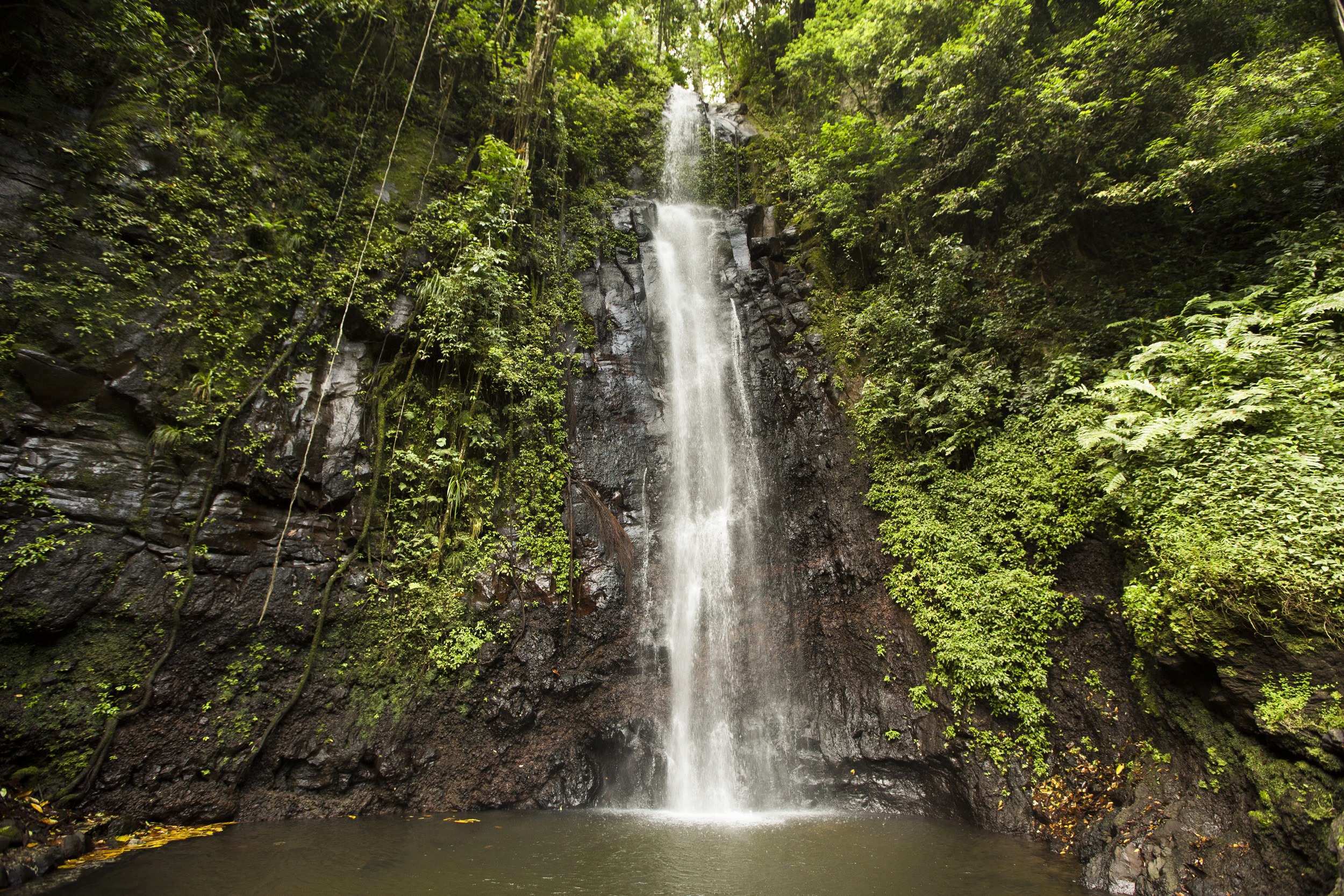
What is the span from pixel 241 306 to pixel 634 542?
6.31 m

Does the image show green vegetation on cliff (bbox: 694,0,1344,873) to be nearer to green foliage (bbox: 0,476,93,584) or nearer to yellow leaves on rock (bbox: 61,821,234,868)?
yellow leaves on rock (bbox: 61,821,234,868)

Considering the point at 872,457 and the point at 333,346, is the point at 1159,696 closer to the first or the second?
the point at 872,457

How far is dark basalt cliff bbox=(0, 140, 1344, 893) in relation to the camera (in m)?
5.01

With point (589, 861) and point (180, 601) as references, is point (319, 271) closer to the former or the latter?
point (180, 601)

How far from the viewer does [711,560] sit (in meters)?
9.01

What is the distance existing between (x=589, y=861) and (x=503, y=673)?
294 cm

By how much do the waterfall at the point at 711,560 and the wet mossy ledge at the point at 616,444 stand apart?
0.44m

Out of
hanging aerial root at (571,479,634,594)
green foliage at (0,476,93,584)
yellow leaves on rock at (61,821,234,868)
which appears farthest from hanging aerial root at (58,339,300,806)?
hanging aerial root at (571,479,634,594)

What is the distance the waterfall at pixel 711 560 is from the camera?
7.46m

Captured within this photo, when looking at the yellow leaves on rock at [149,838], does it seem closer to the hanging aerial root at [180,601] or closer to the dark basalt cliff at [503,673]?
the dark basalt cliff at [503,673]

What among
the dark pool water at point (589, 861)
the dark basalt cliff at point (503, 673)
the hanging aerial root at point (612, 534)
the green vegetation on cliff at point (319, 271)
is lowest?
the dark pool water at point (589, 861)

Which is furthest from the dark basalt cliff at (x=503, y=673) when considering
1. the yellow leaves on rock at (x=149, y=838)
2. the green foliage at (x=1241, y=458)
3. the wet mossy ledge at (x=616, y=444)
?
the green foliage at (x=1241, y=458)

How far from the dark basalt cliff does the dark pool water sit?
1.94ft

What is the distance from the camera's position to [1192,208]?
7316 millimetres
